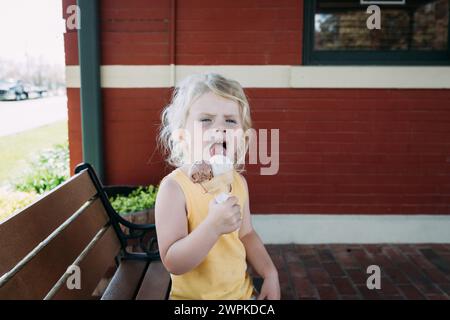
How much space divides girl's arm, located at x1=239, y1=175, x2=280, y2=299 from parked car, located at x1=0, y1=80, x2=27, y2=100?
5.81m

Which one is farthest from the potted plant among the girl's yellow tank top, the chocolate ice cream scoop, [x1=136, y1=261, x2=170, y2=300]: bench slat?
the chocolate ice cream scoop

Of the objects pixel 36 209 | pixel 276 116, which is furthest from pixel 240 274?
pixel 276 116

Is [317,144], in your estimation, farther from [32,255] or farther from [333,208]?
[32,255]

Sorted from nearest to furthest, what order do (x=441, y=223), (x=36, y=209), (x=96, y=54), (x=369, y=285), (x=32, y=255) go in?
(x=32, y=255)
(x=36, y=209)
(x=369, y=285)
(x=96, y=54)
(x=441, y=223)

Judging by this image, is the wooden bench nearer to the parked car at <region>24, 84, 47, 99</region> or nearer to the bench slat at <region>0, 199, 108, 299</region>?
the bench slat at <region>0, 199, 108, 299</region>

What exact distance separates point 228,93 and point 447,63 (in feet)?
10.1

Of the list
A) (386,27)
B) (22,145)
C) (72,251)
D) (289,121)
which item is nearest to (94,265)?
(72,251)

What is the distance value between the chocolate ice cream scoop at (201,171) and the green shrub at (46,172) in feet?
13.9

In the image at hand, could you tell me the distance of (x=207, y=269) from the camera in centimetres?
164

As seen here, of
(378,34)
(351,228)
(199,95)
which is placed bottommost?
(351,228)

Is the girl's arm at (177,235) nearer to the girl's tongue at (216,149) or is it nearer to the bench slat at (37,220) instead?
the girl's tongue at (216,149)

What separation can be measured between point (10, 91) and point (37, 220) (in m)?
6.59

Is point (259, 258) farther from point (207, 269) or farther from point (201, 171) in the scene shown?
point (201, 171)

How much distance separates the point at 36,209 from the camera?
1751mm
